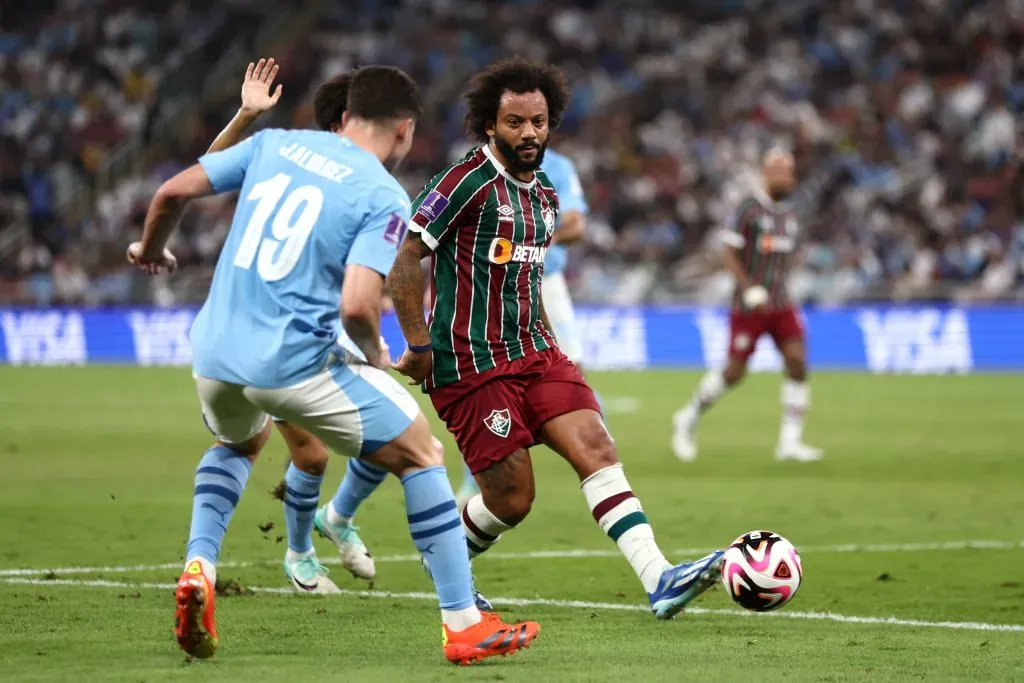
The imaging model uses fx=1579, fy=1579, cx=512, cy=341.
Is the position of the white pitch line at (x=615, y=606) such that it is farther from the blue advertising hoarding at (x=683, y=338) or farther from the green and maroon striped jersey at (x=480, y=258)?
the blue advertising hoarding at (x=683, y=338)

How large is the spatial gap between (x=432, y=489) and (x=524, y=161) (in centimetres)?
169

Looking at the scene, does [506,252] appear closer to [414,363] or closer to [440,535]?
[414,363]

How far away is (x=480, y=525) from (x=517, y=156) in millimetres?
1681

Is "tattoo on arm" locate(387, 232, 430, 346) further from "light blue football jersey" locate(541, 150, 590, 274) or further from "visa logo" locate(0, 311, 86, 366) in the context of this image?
"visa logo" locate(0, 311, 86, 366)

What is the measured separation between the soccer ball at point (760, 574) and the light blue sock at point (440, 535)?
1.06m

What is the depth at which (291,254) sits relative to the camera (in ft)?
19.0

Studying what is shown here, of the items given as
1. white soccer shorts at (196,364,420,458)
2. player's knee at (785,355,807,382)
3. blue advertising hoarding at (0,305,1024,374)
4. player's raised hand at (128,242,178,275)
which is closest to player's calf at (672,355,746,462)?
player's knee at (785,355,807,382)

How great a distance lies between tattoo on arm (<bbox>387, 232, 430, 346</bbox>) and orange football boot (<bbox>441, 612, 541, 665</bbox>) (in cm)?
136

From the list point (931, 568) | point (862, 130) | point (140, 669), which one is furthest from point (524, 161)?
point (862, 130)

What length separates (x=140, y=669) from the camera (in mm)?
5758

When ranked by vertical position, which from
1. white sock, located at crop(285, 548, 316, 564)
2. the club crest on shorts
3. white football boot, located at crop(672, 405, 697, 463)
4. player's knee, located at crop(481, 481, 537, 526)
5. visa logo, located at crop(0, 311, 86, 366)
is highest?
the club crest on shorts

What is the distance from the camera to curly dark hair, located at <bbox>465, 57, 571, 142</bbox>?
7070mm

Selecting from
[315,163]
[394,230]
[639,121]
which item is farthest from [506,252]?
[639,121]

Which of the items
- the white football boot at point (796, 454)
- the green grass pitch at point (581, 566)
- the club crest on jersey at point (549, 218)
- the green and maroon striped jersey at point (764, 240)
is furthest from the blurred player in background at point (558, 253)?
the club crest on jersey at point (549, 218)
